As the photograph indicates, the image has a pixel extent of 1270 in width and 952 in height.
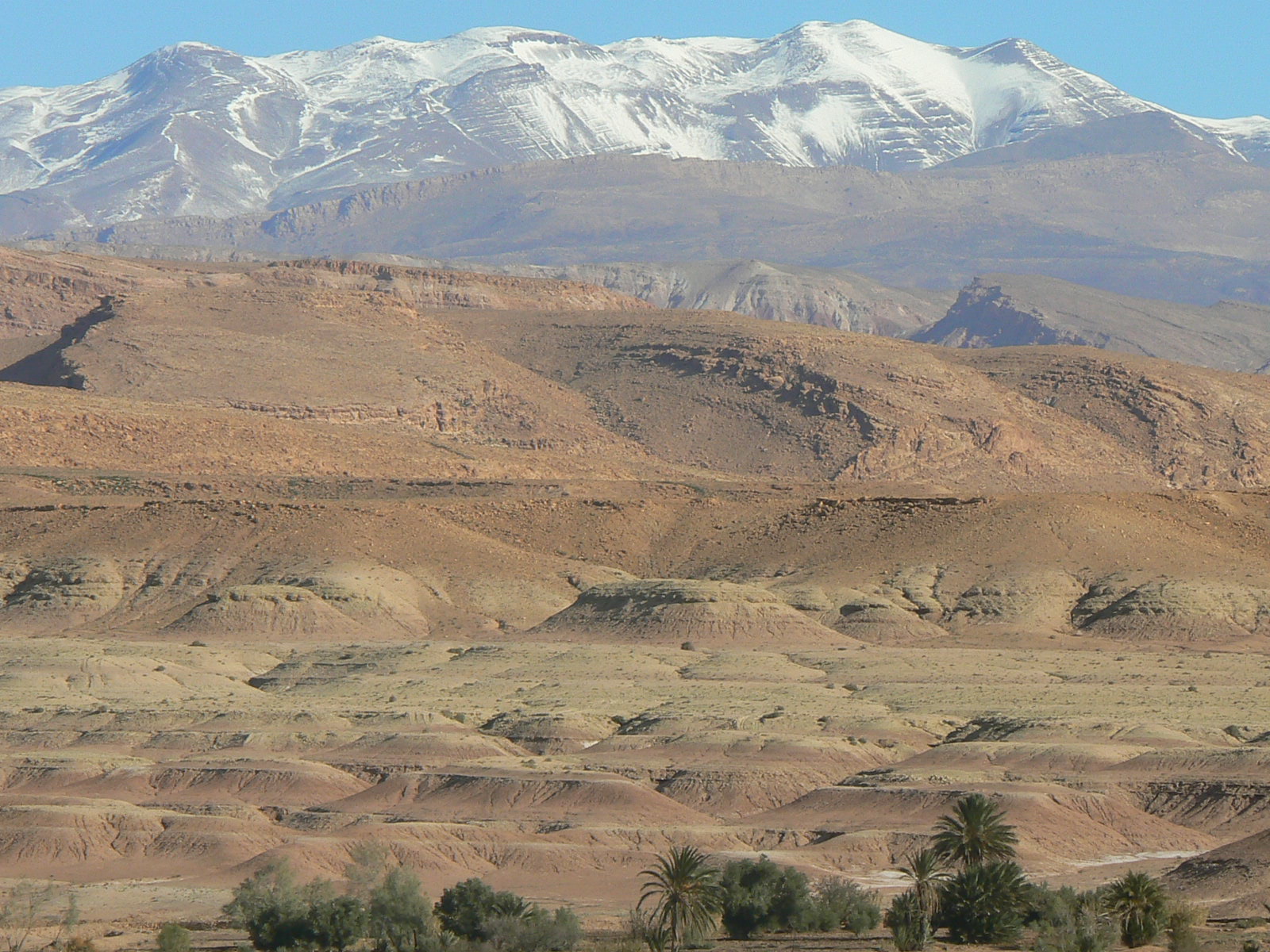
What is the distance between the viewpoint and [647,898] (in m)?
A: 44.3

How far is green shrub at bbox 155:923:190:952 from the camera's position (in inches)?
1437

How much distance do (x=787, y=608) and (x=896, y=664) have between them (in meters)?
9.54

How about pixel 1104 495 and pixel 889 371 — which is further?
pixel 889 371

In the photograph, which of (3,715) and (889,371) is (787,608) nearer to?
(3,715)

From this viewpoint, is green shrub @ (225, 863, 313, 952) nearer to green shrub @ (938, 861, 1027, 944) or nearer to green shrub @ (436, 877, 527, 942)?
Result: green shrub @ (436, 877, 527, 942)

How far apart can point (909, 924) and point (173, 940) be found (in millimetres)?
11439

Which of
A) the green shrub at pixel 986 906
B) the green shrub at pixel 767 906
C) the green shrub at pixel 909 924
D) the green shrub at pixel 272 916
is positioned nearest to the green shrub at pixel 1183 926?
the green shrub at pixel 986 906

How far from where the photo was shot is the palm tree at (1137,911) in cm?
3719

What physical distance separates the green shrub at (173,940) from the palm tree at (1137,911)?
47.5ft

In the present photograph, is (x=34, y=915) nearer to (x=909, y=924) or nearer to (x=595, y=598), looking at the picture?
(x=909, y=924)

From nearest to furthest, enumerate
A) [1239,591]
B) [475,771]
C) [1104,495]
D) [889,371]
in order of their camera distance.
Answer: [475,771]
[1239,591]
[1104,495]
[889,371]

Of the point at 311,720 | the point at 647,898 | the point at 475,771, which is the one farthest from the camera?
the point at 311,720

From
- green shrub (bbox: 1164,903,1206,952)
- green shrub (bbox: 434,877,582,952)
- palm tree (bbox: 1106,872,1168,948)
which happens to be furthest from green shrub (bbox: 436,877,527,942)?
green shrub (bbox: 1164,903,1206,952)

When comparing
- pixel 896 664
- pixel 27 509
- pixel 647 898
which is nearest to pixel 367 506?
pixel 27 509
